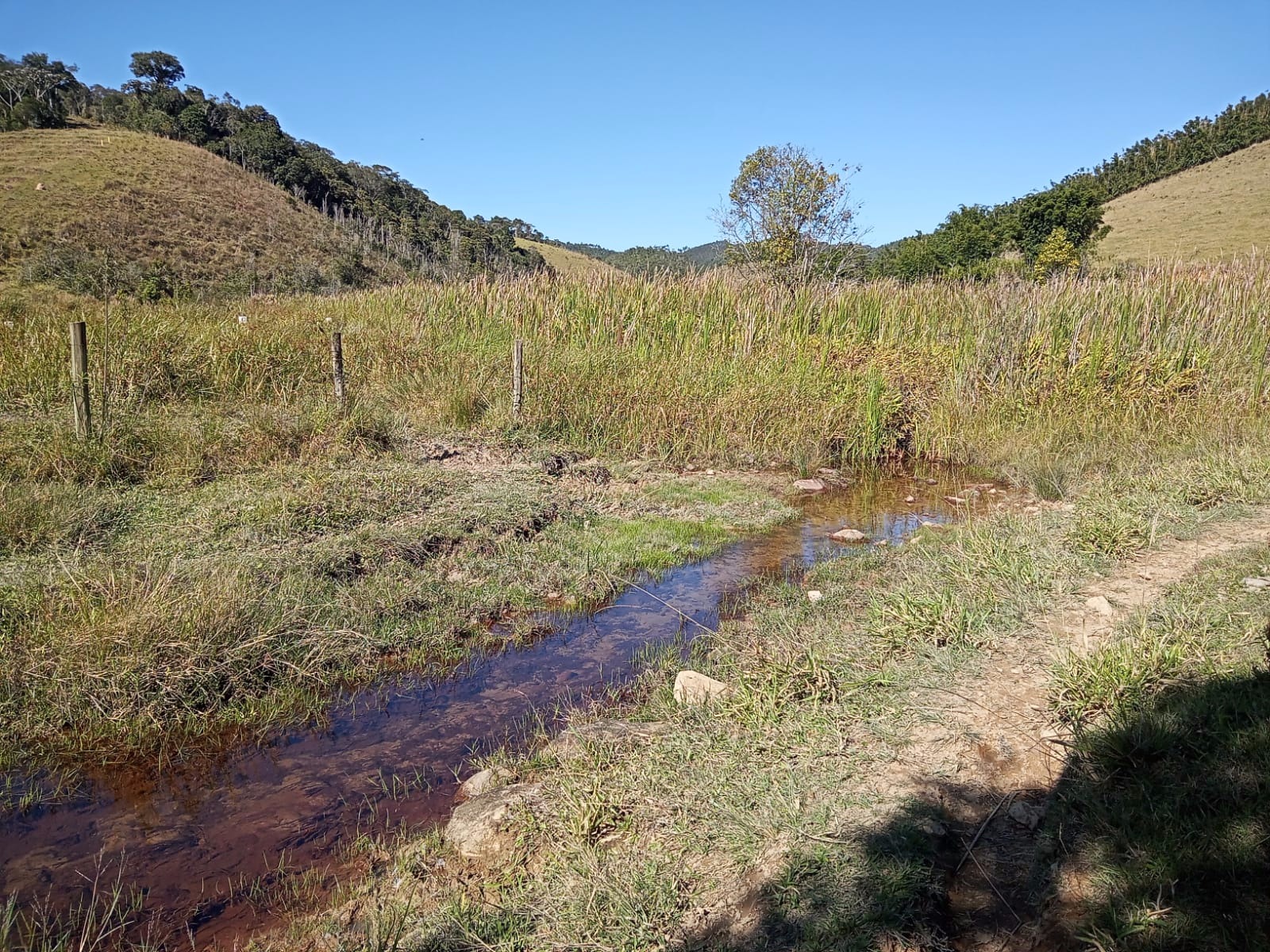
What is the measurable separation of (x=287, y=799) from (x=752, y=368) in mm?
8642

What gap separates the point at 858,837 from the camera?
2383 millimetres

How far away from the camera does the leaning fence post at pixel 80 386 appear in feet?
22.0

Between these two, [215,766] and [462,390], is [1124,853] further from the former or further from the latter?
[462,390]

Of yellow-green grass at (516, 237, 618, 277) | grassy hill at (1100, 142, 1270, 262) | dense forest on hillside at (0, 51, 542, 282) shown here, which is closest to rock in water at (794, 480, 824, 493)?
grassy hill at (1100, 142, 1270, 262)

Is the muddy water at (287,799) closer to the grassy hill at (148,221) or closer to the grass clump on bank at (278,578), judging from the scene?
the grass clump on bank at (278,578)

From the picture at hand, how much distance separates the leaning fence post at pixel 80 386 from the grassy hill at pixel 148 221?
99.0 feet

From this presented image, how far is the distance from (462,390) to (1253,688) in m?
8.46

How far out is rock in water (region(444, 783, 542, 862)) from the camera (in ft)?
9.16

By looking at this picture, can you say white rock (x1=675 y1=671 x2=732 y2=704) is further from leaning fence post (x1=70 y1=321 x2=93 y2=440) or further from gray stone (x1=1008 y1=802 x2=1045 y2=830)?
leaning fence post (x1=70 y1=321 x2=93 y2=440)

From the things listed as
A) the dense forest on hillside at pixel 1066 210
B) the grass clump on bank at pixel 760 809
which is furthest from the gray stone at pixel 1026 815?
the dense forest on hillside at pixel 1066 210

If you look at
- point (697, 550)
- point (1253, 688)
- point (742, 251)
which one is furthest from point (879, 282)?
point (1253, 688)

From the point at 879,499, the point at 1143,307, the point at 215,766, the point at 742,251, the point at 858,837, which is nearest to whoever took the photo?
the point at 858,837

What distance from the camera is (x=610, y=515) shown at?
7207mm

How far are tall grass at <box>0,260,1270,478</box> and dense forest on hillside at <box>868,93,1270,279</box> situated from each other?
21230mm
